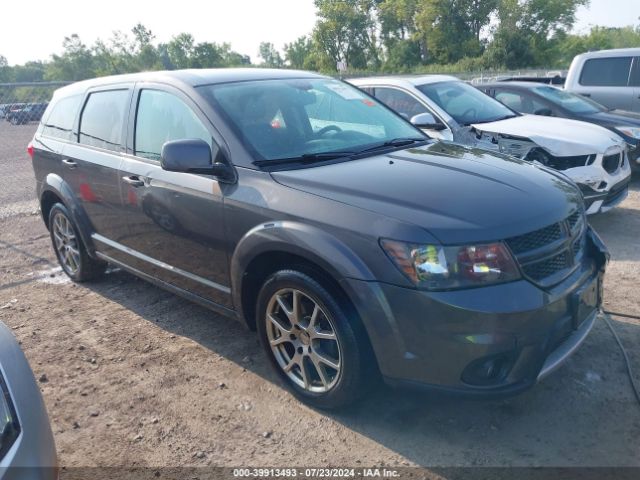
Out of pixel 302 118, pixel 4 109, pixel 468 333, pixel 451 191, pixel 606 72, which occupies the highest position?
pixel 302 118

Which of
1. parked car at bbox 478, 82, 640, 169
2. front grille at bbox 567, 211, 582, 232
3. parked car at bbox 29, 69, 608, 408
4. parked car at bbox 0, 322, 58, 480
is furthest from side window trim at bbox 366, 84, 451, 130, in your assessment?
parked car at bbox 0, 322, 58, 480

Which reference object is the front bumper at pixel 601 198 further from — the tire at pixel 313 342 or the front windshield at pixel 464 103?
the tire at pixel 313 342

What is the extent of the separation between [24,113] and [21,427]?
14.5m

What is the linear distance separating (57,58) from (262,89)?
81.8m

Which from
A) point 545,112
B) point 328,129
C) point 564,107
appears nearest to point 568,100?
point 564,107

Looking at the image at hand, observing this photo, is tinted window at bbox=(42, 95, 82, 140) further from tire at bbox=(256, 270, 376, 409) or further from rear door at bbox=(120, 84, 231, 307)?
tire at bbox=(256, 270, 376, 409)

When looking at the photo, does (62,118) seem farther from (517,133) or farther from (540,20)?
(540,20)

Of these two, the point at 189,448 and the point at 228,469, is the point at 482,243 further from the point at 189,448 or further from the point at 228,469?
the point at 189,448

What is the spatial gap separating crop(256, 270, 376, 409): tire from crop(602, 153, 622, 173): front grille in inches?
183

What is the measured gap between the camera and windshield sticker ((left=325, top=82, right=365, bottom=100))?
4.32 m

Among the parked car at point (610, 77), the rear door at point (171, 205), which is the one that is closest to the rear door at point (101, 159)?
the rear door at point (171, 205)

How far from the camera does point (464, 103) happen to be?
7.34 meters

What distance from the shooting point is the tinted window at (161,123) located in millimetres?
3670

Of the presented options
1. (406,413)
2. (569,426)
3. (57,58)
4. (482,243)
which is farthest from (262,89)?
(57,58)
